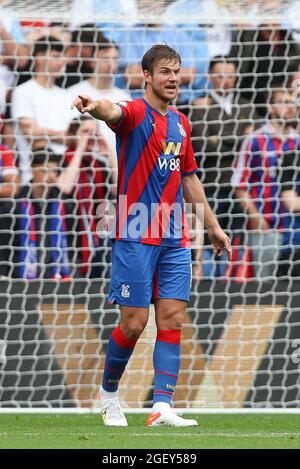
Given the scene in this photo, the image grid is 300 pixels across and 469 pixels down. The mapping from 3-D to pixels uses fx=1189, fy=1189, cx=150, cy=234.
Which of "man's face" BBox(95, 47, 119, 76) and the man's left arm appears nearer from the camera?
the man's left arm

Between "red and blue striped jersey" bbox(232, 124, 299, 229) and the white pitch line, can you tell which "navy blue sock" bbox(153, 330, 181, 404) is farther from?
"red and blue striped jersey" bbox(232, 124, 299, 229)

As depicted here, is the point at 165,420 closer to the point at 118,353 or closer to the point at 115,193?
the point at 118,353

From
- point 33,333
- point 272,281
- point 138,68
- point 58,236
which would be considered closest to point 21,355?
point 33,333

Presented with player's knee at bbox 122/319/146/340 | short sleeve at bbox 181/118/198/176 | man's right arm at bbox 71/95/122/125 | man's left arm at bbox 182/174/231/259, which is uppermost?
man's right arm at bbox 71/95/122/125

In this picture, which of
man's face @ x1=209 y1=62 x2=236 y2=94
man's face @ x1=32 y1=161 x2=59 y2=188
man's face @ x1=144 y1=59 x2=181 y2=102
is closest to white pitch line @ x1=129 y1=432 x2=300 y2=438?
man's face @ x1=144 y1=59 x2=181 y2=102

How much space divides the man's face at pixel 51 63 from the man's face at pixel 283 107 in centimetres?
184

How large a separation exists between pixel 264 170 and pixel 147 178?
9.77ft

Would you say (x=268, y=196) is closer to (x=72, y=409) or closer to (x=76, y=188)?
(x=76, y=188)

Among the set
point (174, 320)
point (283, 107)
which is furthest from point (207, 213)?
point (283, 107)

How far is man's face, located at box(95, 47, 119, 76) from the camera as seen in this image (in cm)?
1021

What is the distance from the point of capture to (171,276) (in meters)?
7.37

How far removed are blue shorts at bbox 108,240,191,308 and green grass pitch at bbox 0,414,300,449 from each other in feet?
2.66

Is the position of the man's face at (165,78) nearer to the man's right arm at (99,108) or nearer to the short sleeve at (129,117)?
the short sleeve at (129,117)

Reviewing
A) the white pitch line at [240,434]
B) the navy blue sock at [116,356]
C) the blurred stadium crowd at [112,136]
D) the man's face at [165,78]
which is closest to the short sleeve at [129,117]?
the man's face at [165,78]
